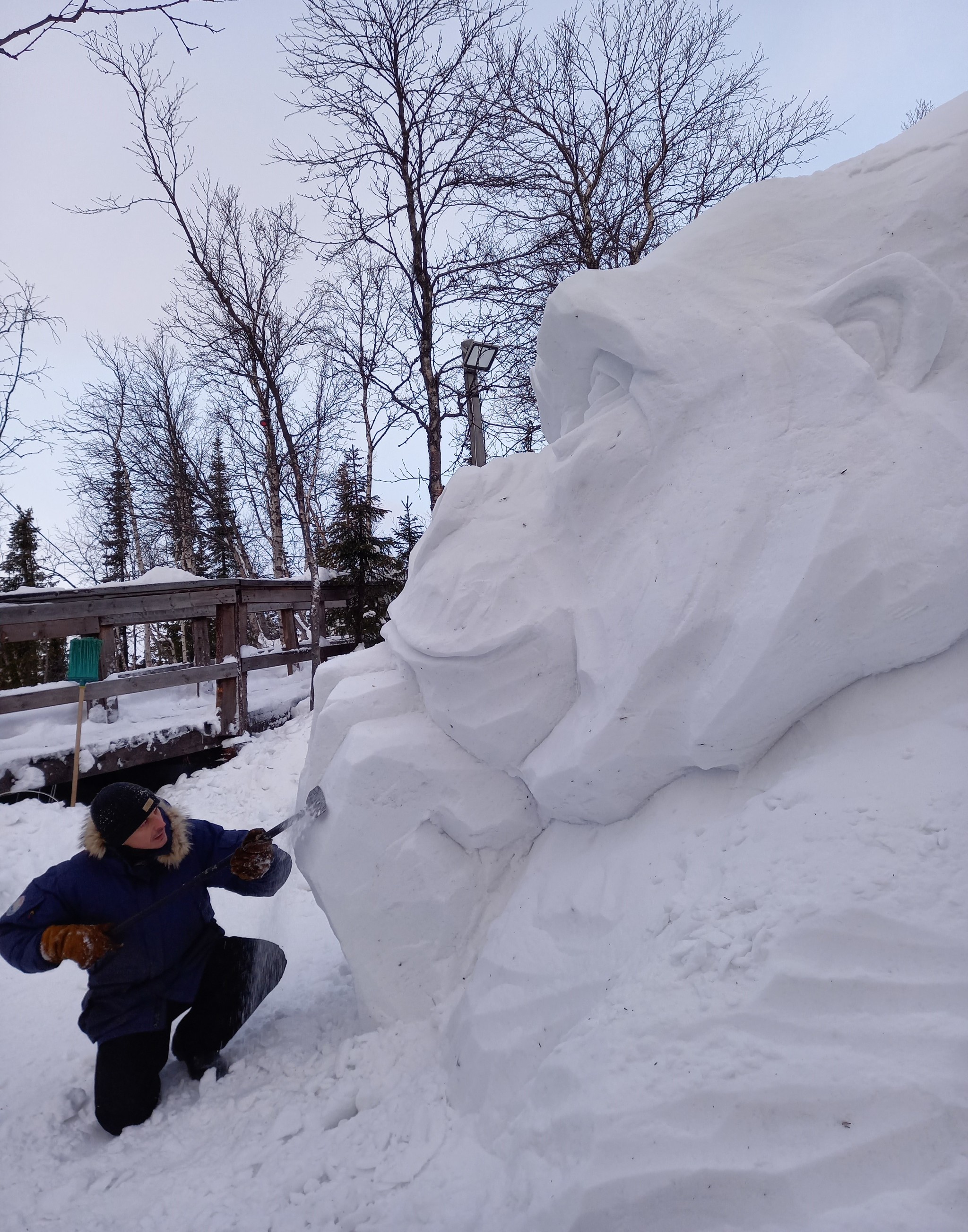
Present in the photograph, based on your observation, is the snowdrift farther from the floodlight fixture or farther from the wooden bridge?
the floodlight fixture

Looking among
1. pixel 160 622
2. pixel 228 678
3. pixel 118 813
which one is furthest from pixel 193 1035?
pixel 160 622

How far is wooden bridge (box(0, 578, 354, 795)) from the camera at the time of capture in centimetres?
484

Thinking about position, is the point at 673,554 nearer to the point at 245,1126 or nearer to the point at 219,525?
the point at 245,1126

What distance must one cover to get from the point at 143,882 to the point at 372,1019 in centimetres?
96

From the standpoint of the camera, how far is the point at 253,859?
2.62 metres

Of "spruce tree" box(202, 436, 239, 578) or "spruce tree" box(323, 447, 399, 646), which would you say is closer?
"spruce tree" box(323, 447, 399, 646)

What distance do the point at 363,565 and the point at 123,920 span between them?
262 inches

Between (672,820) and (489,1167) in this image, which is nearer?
(489,1167)

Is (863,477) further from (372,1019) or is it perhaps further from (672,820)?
(372,1019)

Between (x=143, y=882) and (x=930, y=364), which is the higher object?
(x=930, y=364)

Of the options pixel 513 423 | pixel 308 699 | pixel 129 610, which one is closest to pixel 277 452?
pixel 513 423

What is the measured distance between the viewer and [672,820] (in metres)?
1.89

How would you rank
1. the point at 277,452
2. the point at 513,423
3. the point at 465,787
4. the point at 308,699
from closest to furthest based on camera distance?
the point at 465,787 → the point at 308,699 → the point at 513,423 → the point at 277,452

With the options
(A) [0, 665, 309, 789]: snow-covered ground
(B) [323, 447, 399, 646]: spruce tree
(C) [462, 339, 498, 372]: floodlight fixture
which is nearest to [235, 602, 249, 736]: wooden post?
(A) [0, 665, 309, 789]: snow-covered ground
